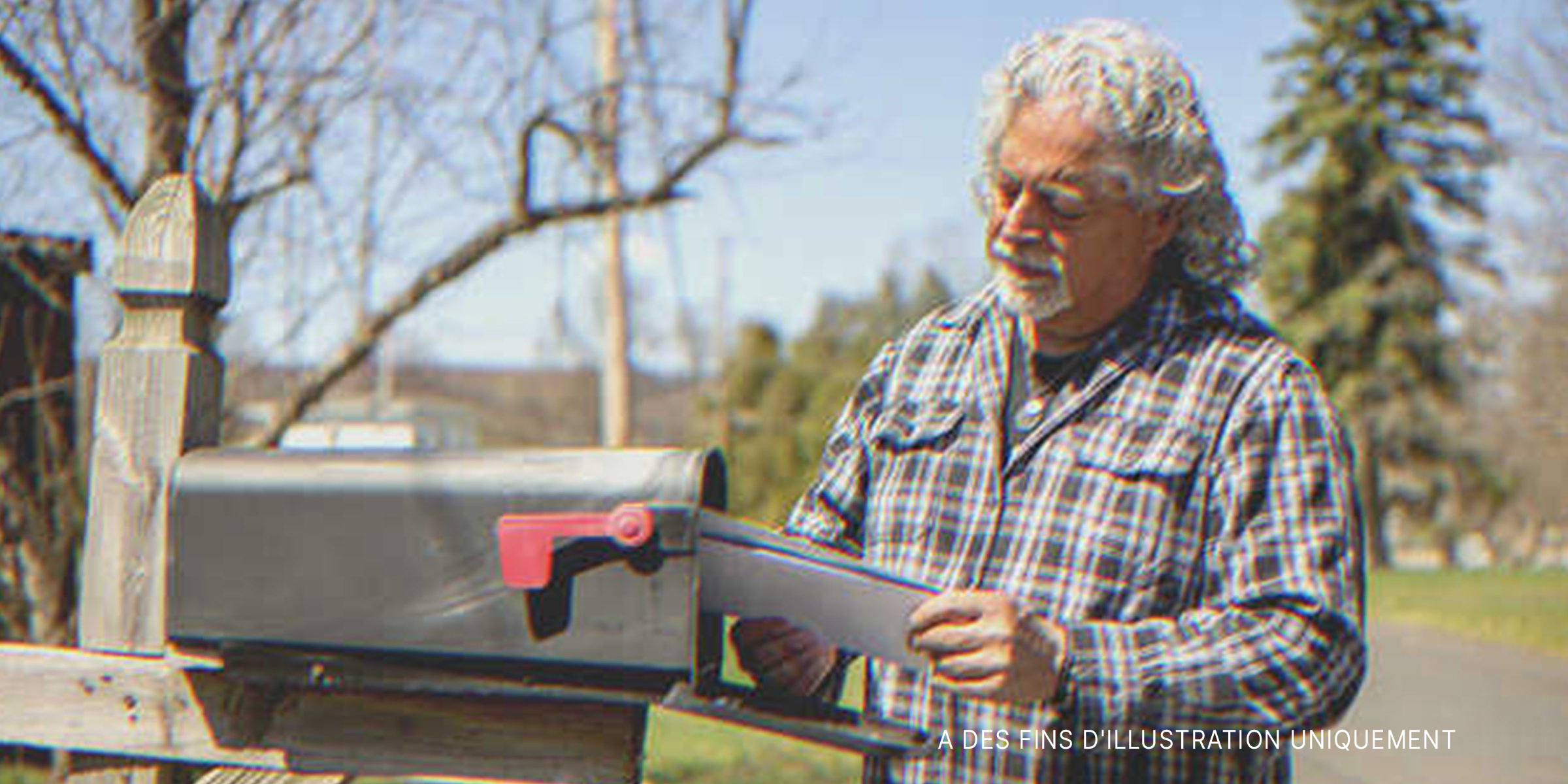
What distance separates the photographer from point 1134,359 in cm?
171

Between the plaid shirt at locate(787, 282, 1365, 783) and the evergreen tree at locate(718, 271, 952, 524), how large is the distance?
1768 centimetres

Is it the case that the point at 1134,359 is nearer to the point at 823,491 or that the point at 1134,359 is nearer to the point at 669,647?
the point at 823,491

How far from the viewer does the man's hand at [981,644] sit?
1327 mm

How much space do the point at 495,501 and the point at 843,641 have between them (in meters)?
0.34

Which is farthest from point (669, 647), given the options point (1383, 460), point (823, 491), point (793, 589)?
point (1383, 460)

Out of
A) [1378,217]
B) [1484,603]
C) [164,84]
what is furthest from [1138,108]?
[1378,217]

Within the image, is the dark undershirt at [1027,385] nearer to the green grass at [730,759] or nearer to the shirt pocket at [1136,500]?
the shirt pocket at [1136,500]

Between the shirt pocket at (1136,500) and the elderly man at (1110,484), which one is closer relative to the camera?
the elderly man at (1110,484)

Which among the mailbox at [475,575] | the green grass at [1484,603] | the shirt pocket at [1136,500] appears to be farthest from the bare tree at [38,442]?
the green grass at [1484,603]

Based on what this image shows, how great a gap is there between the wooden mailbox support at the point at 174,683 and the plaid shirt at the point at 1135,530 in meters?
0.47

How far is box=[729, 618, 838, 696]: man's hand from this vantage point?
1.61 m

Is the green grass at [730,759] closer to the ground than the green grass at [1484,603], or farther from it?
closer to the ground

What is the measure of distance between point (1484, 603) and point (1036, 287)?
19.6 m

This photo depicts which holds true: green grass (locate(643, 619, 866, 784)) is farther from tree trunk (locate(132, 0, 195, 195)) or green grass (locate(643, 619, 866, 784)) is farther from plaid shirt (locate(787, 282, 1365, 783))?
plaid shirt (locate(787, 282, 1365, 783))
